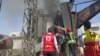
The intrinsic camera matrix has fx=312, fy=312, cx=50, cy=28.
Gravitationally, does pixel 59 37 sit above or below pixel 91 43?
above

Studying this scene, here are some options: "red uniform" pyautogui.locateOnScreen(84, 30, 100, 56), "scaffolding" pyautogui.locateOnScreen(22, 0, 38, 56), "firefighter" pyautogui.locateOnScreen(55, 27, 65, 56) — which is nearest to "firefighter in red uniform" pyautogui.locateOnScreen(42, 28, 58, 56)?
"firefighter" pyautogui.locateOnScreen(55, 27, 65, 56)

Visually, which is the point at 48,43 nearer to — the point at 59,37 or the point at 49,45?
the point at 49,45

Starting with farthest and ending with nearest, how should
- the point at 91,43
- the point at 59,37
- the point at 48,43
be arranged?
the point at 59,37, the point at 48,43, the point at 91,43

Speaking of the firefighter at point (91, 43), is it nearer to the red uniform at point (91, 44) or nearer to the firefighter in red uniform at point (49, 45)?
the red uniform at point (91, 44)

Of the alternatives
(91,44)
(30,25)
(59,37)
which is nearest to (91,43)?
(91,44)

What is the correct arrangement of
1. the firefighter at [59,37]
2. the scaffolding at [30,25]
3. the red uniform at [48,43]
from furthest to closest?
the scaffolding at [30,25] < the firefighter at [59,37] < the red uniform at [48,43]

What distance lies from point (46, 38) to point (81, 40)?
7.63ft

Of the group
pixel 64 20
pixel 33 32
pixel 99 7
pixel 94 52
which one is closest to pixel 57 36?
pixel 94 52

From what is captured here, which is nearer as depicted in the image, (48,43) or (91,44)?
(91,44)

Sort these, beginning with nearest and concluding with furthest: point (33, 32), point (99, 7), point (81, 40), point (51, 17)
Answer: point (81, 40), point (99, 7), point (51, 17), point (33, 32)

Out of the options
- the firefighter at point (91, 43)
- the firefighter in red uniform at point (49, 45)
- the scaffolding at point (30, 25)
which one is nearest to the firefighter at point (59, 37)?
the firefighter in red uniform at point (49, 45)

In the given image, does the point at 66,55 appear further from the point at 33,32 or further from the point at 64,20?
the point at 33,32

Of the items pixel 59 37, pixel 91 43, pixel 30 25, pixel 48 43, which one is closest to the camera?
pixel 91 43

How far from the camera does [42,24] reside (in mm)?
24688
